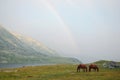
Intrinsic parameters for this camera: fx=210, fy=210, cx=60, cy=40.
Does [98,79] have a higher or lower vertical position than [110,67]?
lower

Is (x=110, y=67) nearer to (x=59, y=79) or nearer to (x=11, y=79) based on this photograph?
(x=59, y=79)

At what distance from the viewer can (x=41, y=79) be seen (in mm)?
40875

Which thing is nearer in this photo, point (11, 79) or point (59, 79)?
point (59, 79)

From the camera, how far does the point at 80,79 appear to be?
39.2 m

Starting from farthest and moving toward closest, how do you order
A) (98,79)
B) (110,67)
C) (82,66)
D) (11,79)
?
(110,67), (82,66), (11,79), (98,79)

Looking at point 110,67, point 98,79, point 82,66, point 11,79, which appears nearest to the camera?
point 98,79

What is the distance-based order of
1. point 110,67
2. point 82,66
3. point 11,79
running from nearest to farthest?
point 11,79, point 82,66, point 110,67

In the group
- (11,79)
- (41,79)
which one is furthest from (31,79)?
(11,79)

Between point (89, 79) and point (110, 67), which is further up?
point (110, 67)

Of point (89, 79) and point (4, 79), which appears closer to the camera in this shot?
point (89, 79)

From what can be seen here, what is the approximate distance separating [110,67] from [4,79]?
33156 mm

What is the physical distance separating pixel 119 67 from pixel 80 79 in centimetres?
2839

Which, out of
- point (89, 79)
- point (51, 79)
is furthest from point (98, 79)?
point (51, 79)

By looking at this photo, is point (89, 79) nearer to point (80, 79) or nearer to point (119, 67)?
point (80, 79)
